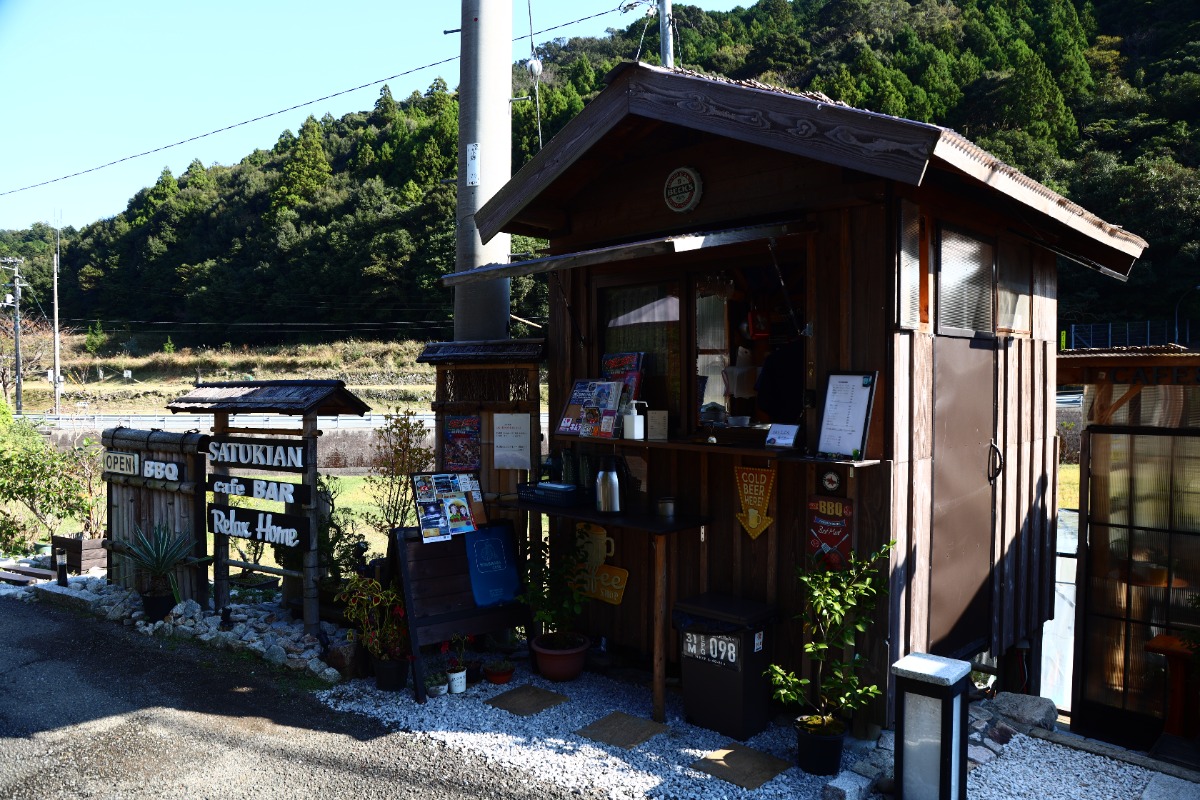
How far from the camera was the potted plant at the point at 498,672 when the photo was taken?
586 centimetres

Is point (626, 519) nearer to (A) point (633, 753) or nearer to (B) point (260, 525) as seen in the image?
(A) point (633, 753)

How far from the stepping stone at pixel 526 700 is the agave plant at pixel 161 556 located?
356cm

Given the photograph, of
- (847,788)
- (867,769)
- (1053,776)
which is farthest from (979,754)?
(847,788)

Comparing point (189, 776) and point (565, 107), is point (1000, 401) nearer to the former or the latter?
point (189, 776)

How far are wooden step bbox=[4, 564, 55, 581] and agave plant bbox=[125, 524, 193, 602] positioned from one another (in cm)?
265

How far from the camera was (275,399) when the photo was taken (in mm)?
6793

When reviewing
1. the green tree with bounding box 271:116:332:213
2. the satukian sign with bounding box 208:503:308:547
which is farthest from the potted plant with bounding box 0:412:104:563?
the green tree with bounding box 271:116:332:213

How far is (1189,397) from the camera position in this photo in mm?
5930

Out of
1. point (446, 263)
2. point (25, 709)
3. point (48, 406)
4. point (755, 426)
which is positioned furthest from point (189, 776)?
point (446, 263)

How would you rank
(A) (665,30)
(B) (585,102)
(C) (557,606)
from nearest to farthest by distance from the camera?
(C) (557,606) < (A) (665,30) < (B) (585,102)

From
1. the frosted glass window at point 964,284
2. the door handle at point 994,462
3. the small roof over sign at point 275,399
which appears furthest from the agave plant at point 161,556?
the door handle at point 994,462

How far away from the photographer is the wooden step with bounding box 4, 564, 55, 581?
9.30 m

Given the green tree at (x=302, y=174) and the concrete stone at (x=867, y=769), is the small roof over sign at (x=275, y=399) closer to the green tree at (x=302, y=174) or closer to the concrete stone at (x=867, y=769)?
the concrete stone at (x=867, y=769)

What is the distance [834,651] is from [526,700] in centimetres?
212
